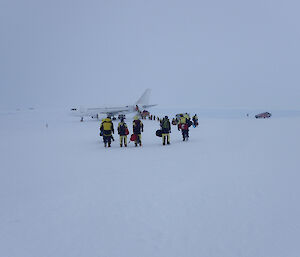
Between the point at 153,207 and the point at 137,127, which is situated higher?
the point at 137,127

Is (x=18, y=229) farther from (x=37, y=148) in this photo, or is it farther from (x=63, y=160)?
(x=37, y=148)

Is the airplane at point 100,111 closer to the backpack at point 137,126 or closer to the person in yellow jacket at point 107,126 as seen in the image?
the person in yellow jacket at point 107,126

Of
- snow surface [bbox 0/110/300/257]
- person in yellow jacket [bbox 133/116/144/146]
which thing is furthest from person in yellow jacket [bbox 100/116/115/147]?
snow surface [bbox 0/110/300/257]

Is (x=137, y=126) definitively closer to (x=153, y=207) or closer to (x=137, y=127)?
(x=137, y=127)

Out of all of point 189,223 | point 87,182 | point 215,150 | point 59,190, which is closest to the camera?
point 189,223

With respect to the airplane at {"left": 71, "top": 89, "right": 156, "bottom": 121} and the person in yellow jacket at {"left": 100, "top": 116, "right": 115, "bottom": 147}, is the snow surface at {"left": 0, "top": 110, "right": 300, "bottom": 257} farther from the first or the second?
the airplane at {"left": 71, "top": 89, "right": 156, "bottom": 121}

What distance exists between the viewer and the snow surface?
476 centimetres

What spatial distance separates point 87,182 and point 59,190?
0.98 m

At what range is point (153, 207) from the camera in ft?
20.8

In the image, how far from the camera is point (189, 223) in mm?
5500

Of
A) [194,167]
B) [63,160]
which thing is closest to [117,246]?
[194,167]

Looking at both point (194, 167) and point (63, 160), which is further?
point (63, 160)

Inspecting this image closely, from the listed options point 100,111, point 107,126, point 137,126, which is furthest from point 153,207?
point 100,111

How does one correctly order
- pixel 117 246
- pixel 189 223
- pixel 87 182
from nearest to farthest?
pixel 117 246
pixel 189 223
pixel 87 182
